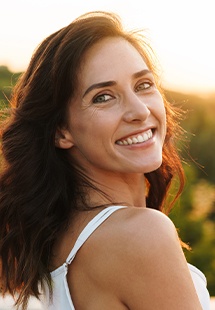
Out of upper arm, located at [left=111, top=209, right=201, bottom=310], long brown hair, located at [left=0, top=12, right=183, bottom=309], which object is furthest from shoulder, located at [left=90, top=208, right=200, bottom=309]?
long brown hair, located at [left=0, top=12, right=183, bottom=309]

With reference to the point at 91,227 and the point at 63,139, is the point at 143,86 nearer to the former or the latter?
the point at 63,139

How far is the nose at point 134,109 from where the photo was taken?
2398mm

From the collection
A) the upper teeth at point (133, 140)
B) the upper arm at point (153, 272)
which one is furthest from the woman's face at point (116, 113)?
the upper arm at point (153, 272)

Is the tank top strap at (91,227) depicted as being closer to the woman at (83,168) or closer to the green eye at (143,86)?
the woman at (83,168)

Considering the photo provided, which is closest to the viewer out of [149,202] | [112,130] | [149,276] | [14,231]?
[149,276]

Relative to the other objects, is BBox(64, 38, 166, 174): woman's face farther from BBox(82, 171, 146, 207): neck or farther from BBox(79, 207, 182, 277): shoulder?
BBox(79, 207, 182, 277): shoulder

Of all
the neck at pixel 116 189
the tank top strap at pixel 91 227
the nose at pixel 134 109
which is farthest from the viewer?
the neck at pixel 116 189

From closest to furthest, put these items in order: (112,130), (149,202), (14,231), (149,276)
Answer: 1. (149,276)
2. (112,130)
3. (14,231)
4. (149,202)

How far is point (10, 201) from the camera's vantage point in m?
2.62

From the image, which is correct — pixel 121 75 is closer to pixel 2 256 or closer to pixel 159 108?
pixel 159 108

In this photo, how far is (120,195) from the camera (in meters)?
2.61

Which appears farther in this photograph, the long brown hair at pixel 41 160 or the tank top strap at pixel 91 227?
the long brown hair at pixel 41 160

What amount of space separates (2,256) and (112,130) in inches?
25.7

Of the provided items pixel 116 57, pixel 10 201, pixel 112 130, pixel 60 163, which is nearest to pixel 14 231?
pixel 10 201
